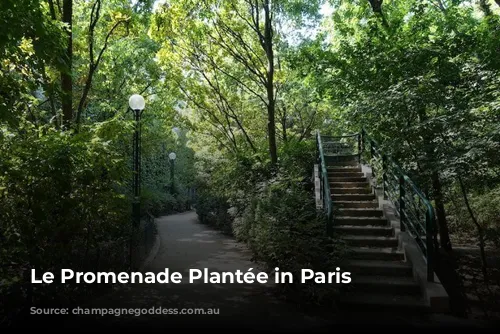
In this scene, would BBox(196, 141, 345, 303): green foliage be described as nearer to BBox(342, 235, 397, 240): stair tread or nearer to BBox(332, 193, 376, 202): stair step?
BBox(332, 193, 376, 202): stair step

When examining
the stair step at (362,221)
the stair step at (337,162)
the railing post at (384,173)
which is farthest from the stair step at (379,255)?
the stair step at (337,162)

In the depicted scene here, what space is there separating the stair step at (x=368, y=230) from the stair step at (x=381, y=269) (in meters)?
1.08

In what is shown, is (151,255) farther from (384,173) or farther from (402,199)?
(402,199)

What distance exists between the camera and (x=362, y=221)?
7953 millimetres

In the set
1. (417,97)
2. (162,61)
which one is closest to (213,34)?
(162,61)

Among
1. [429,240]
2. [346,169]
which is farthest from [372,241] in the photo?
[346,169]

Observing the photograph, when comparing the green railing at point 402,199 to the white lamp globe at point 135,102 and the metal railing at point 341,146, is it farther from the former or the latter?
the white lamp globe at point 135,102

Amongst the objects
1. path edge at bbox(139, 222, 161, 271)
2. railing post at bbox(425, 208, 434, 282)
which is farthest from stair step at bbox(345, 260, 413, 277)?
path edge at bbox(139, 222, 161, 271)

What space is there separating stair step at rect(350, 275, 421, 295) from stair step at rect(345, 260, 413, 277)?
0.52ft

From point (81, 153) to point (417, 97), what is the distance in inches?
229

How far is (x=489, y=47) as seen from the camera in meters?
7.37

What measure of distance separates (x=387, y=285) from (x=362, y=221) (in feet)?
7.17

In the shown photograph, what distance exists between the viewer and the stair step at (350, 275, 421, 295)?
5.85m

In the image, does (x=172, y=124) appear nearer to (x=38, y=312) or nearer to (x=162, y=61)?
(x=162, y=61)
